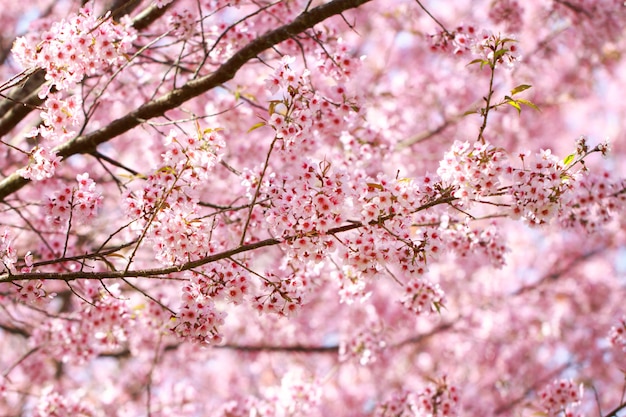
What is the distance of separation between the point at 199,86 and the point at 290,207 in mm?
1290

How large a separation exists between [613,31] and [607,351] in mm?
5156

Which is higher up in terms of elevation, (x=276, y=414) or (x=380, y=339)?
(x=380, y=339)

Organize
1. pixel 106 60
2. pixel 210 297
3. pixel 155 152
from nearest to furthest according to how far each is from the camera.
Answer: pixel 210 297
pixel 106 60
pixel 155 152

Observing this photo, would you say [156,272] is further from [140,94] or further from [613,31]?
[613,31]

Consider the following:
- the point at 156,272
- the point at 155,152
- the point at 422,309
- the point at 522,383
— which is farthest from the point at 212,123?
the point at 522,383

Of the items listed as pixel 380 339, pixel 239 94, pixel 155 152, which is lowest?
pixel 380 339

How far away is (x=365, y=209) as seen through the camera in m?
3.18

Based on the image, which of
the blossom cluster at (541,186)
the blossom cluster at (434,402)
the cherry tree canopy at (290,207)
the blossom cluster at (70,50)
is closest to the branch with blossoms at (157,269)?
the cherry tree canopy at (290,207)

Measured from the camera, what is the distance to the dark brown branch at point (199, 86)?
3.71 metres

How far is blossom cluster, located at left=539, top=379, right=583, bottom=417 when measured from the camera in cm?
485

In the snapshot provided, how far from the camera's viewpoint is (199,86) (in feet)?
13.3

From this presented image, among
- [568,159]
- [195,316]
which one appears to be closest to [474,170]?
[568,159]

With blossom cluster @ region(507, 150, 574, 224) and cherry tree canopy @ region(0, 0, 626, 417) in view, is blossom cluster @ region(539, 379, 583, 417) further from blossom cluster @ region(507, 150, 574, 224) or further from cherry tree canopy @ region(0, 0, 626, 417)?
blossom cluster @ region(507, 150, 574, 224)

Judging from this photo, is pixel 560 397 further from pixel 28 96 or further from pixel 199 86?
pixel 28 96
